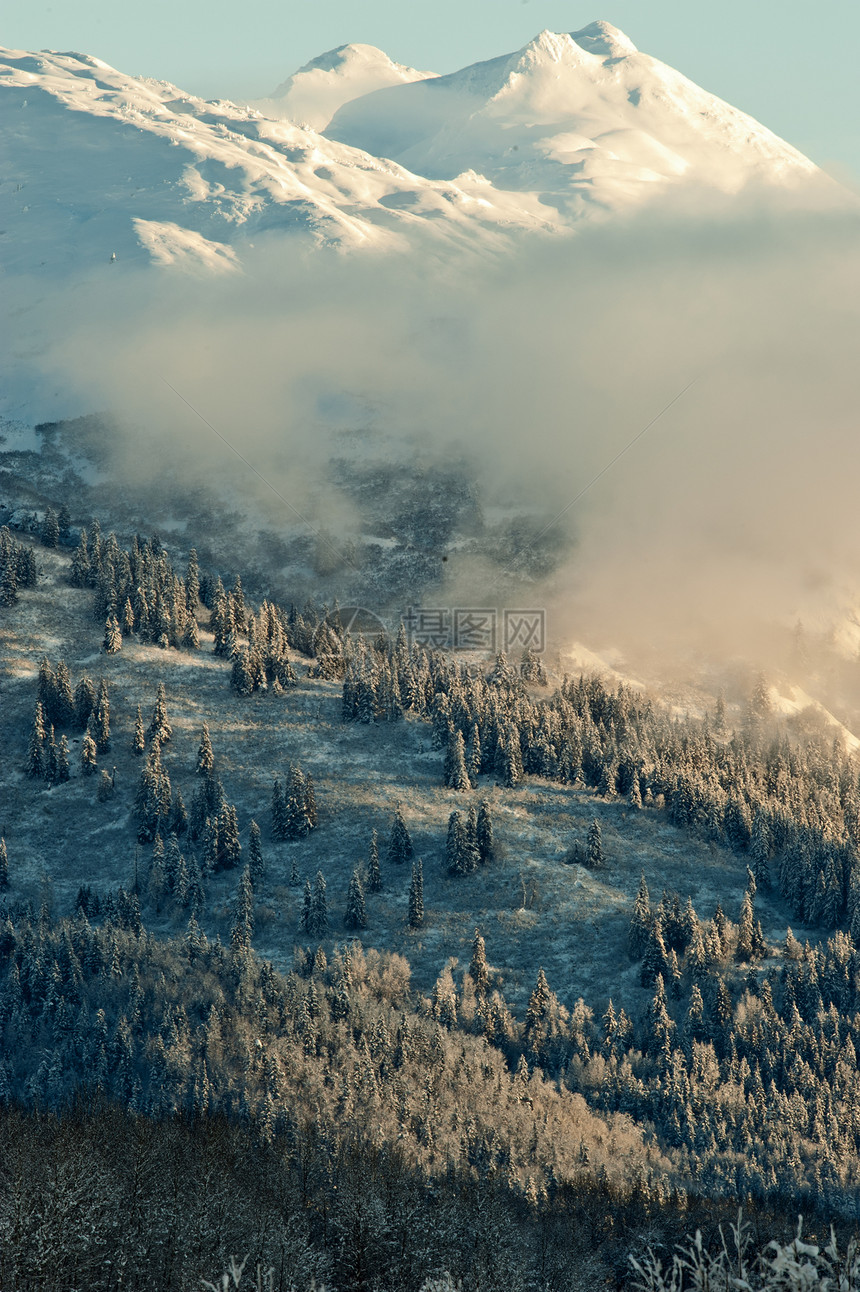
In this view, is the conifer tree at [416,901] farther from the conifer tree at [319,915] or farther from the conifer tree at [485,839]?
the conifer tree at [485,839]

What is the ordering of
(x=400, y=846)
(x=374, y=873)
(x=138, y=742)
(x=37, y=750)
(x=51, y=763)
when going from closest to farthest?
(x=374, y=873) → (x=400, y=846) → (x=37, y=750) → (x=51, y=763) → (x=138, y=742)

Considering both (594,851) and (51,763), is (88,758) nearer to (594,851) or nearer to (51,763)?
(51,763)

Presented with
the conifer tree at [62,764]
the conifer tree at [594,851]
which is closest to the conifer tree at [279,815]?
the conifer tree at [62,764]

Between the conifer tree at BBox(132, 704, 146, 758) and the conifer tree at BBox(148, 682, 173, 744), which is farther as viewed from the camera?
the conifer tree at BBox(148, 682, 173, 744)

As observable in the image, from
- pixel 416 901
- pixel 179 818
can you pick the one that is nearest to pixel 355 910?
pixel 416 901

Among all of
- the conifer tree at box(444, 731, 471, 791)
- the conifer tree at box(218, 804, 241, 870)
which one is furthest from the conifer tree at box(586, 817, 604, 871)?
the conifer tree at box(218, 804, 241, 870)

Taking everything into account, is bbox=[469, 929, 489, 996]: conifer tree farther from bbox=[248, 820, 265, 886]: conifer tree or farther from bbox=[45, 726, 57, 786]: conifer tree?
bbox=[45, 726, 57, 786]: conifer tree

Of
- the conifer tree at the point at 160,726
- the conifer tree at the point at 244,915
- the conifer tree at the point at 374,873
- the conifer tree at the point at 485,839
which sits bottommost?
the conifer tree at the point at 244,915
